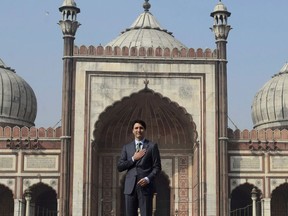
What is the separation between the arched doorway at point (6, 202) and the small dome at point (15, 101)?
3123 millimetres

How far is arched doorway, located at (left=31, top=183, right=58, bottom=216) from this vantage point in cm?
2131

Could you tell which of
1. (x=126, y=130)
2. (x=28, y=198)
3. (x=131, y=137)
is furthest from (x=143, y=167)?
(x=131, y=137)

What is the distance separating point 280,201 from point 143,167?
17.7 m

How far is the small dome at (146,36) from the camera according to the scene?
75.2 feet

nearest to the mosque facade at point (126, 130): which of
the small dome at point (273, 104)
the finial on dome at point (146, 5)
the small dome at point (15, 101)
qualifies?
the small dome at point (15, 101)

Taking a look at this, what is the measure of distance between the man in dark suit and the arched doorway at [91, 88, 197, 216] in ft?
50.5

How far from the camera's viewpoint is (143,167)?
16.1 ft

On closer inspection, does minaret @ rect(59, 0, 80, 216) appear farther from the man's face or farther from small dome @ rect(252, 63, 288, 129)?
the man's face

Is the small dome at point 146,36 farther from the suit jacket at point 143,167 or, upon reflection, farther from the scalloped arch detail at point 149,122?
the suit jacket at point 143,167

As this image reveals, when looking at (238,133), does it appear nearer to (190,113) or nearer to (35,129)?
(190,113)

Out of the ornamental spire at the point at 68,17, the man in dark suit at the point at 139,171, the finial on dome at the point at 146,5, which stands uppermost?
the finial on dome at the point at 146,5

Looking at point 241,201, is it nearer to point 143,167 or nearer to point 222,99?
point 222,99

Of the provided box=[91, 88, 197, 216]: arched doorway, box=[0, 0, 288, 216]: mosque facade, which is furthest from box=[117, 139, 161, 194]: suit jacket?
box=[91, 88, 197, 216]: arched doorway

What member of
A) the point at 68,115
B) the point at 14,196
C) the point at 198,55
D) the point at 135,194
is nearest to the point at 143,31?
the point at 198,55
